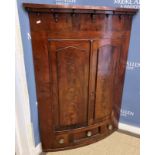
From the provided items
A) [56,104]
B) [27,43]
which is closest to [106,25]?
[27,43]

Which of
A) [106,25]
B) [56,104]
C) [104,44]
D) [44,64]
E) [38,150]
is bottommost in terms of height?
[38,150]

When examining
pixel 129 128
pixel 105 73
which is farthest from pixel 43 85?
pixel 129 128

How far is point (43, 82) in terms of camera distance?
1482 mm

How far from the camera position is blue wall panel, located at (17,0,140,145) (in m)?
1.33

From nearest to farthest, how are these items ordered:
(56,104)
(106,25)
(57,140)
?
(106,25), (56,104), (57,140)

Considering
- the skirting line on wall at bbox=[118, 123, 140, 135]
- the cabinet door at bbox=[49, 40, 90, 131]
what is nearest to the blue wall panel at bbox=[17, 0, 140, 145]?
the skirting line on wall at bbox=[118, 123, 140, 135]

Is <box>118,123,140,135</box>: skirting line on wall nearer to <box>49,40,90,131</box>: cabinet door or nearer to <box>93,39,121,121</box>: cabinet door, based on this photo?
<box>93,39,121,121</box>: cabinet door

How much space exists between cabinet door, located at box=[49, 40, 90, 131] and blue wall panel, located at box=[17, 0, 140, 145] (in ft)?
0.59

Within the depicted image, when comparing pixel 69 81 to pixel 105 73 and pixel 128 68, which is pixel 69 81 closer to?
pixel 105 73

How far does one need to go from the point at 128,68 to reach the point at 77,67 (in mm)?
627
